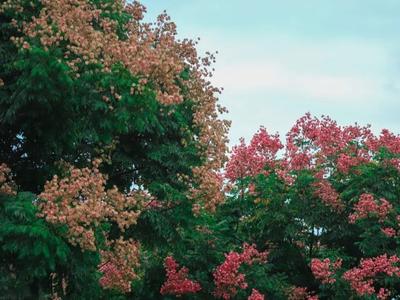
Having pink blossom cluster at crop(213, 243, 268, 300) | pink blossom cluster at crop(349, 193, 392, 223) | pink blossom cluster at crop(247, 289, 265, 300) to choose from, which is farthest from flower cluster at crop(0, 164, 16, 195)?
pink blossom cluster at crop(349, 193, 392, 223)

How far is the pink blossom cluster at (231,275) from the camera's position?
18.3m

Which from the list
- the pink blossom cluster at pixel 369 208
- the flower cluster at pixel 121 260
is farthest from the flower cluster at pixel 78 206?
the pink blossom cluster at pixel 369 208

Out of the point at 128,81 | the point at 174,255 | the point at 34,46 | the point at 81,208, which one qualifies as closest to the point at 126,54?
the point at 128,81

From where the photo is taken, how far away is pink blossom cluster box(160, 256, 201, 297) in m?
18.5

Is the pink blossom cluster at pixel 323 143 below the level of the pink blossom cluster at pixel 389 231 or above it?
above

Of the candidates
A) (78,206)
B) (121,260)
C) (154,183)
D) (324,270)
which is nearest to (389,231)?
(324,270)

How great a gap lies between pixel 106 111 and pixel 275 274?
9474mm

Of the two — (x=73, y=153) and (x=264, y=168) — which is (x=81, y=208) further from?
(x=264, y=168)

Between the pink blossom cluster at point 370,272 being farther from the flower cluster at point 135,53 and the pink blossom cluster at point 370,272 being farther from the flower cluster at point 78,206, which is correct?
the flower cluster at point 78,206

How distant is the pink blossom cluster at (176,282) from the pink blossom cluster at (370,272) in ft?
13.3

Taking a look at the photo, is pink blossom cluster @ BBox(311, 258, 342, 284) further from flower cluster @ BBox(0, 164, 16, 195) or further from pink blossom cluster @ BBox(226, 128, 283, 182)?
flower cluster @ BBox(0, 164, 16, 195)

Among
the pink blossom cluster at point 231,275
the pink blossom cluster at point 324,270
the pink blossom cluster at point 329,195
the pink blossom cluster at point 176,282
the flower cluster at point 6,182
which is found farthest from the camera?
the pink blossom cluster at point 329,195

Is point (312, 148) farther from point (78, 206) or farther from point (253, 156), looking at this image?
point (78, 206)

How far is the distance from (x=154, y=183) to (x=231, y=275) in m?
3.95
